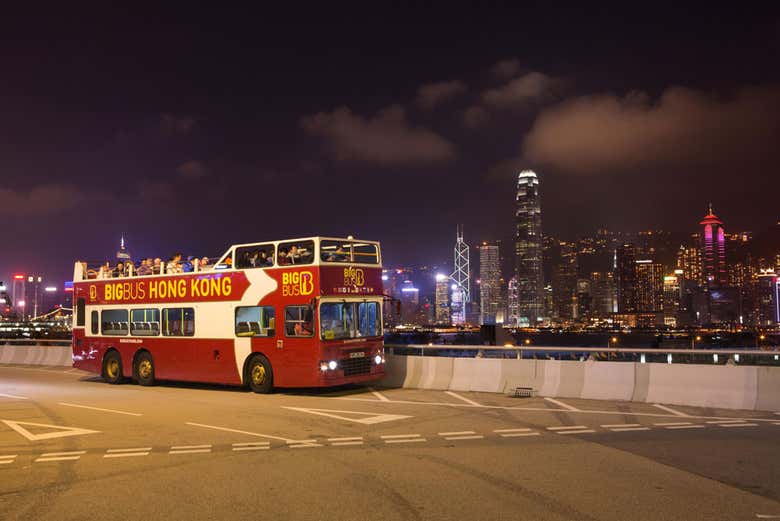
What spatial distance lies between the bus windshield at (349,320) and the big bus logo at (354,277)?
49 cm

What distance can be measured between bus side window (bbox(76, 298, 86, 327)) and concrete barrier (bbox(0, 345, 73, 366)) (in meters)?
7.90

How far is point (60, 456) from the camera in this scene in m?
9.59

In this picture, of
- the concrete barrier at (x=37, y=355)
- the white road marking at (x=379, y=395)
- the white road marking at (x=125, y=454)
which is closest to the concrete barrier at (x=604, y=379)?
the white road marking at (x=379, y=395)

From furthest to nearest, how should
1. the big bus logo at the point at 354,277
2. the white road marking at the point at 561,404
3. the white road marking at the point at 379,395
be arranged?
the big bus logo at the point at 354,277
the white road marking at the point at 379,395
the white road marking at the point at 561,404

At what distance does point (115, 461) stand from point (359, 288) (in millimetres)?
8574

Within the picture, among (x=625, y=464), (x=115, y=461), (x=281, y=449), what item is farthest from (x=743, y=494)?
(x=115, y=461)

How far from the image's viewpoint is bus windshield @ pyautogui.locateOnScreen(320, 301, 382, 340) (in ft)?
53.3

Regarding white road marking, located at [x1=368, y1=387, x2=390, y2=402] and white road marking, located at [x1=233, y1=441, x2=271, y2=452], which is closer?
white road marking, located at [x1=233, y1=441, x2=271, y2=452]

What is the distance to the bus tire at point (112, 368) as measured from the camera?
824 inches

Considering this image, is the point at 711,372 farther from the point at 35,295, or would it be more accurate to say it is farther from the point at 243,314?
the point at 35,295

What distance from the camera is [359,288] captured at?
17.0 meters

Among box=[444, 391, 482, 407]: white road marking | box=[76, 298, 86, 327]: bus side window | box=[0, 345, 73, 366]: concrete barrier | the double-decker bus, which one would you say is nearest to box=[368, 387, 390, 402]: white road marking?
the double-decker bus

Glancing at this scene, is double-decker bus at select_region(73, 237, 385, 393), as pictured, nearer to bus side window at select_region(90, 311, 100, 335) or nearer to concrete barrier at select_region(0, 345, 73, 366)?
bus side window at select_region(90, 311, 100, 335)

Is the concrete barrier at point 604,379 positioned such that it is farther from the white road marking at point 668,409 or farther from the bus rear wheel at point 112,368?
the bus rear wheel at point 112,368
